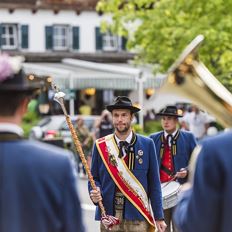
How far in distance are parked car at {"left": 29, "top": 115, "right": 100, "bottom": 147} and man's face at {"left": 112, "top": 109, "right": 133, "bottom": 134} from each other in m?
16.7

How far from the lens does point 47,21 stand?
50312 mm

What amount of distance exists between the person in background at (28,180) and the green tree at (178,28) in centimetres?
2032

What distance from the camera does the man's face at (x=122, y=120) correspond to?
28.0 feet

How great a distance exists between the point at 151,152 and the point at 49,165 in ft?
13.7

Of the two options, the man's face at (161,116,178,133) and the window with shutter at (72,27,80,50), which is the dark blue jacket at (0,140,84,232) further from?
the window with shutter at (72,27,80,50)

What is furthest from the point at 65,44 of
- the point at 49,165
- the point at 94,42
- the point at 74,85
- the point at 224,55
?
the point at 49,165

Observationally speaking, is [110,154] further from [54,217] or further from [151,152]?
[54,217]

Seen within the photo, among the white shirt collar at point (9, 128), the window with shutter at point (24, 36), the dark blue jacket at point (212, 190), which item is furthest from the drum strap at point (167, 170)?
the window with shutter at point (24, 36)

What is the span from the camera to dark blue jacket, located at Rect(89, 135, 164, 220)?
8438mm

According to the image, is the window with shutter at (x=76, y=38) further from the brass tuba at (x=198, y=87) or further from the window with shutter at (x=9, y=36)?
the brass tuba at (x=198, y=87)

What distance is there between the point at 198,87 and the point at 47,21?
4600 centimetres

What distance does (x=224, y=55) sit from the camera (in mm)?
25141

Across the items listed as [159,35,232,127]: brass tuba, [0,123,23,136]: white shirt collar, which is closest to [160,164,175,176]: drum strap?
[159,35,232,127]: brass tuba

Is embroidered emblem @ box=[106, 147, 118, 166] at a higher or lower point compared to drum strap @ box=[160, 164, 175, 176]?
higher
